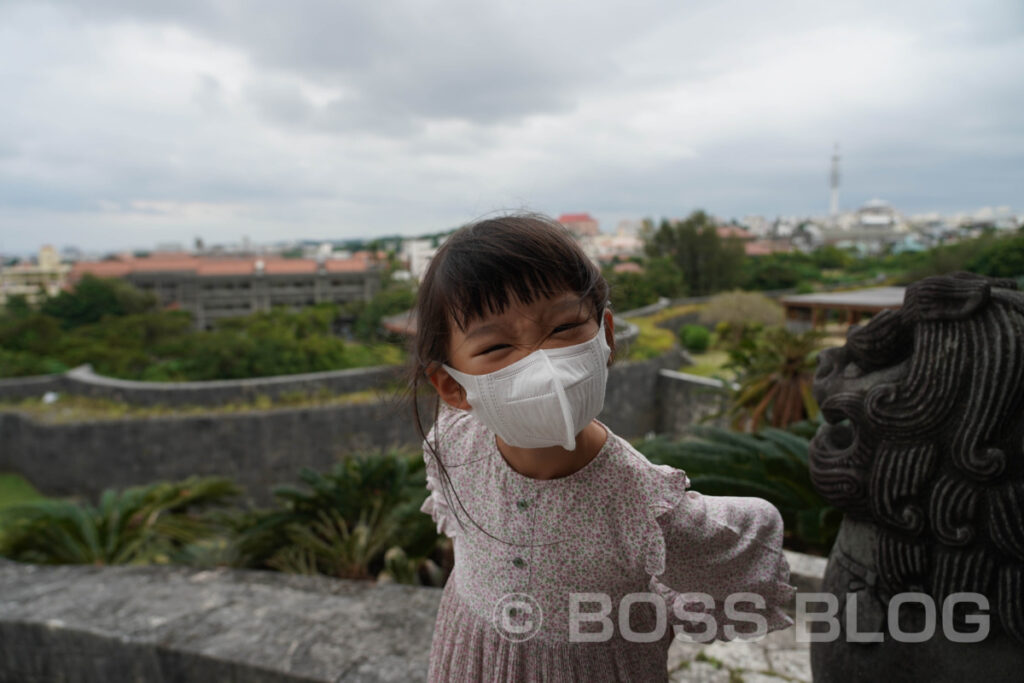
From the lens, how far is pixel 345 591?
3.06 m

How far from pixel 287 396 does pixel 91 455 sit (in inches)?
125

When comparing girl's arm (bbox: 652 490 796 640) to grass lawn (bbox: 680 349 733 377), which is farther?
grass lawn (bbox: 680 349 733 377)

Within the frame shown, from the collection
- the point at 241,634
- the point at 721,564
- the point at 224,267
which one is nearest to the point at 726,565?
the point at 721,564

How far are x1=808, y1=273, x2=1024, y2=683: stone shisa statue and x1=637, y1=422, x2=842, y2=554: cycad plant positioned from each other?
4.76 feet

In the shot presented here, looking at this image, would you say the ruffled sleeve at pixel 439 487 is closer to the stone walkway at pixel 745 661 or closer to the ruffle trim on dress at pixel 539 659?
the ruffle trim on dress at pixel 539 659

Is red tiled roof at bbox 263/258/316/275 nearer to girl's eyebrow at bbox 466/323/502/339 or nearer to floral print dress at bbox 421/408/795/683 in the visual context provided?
floral print dress at bbox 421/408/795/683

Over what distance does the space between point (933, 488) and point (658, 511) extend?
0.58 meters

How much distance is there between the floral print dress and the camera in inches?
44.5

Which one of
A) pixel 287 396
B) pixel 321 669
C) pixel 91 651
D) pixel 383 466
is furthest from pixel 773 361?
pixel 287 396

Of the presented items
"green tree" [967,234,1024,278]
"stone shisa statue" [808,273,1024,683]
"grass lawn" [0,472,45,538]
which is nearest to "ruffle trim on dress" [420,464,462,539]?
"stone shisa statue" [808,273,1024,683]

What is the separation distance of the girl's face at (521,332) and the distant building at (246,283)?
100 feet

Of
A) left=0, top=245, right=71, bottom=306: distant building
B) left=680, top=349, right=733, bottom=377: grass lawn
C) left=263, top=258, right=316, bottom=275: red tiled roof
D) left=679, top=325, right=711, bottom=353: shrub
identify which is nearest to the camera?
left=680, top=349, right=733, bottom=377: grass lawn

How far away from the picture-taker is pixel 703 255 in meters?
28.9

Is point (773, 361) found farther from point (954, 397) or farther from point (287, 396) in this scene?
point (287, 396)
